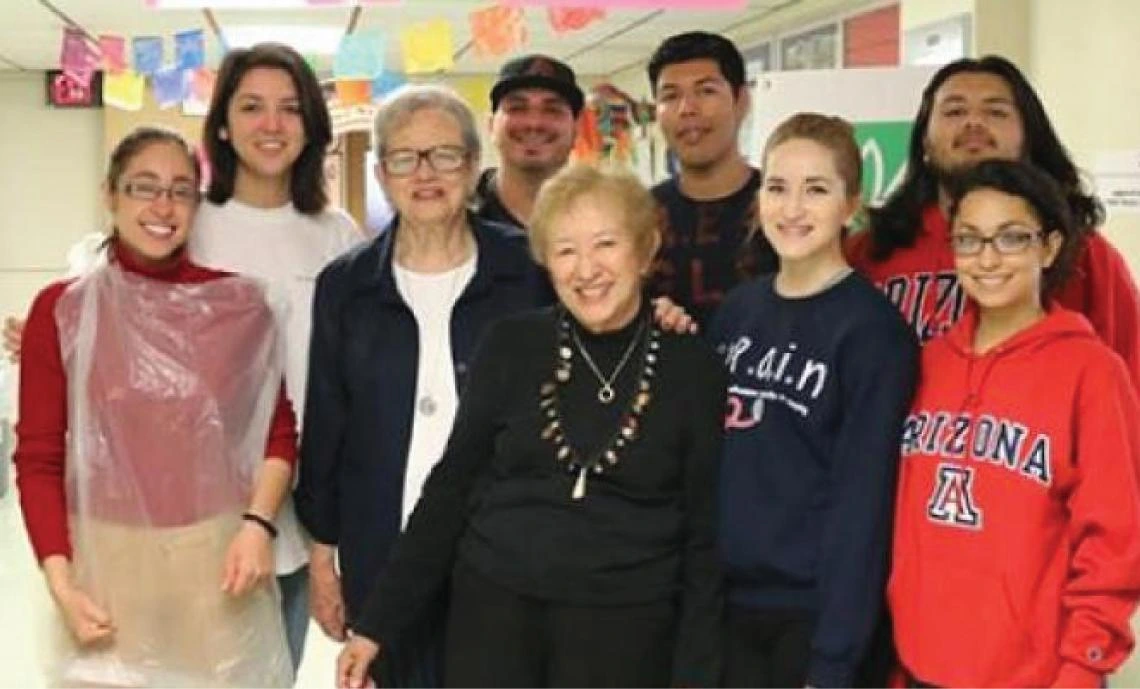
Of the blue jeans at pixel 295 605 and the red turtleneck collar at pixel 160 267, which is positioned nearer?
the red turtleneck collar at pixel 160 267

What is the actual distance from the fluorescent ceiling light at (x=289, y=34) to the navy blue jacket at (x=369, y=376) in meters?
5.23

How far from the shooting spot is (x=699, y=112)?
2750mm

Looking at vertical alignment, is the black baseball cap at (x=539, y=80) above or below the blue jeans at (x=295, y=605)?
above

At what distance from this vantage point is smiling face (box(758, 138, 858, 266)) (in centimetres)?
195

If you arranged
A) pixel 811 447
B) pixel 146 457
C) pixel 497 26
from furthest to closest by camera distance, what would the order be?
pixel 497 26 < pixel 146 457 < pixel 811 447

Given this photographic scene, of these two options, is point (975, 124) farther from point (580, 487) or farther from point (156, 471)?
point (156, 471)

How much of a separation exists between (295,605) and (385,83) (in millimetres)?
6222

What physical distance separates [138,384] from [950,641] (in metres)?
1.29

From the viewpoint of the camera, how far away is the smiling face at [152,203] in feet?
7.16

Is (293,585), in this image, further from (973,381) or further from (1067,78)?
(1067,78)

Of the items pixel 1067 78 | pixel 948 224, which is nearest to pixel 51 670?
pixel 948 224

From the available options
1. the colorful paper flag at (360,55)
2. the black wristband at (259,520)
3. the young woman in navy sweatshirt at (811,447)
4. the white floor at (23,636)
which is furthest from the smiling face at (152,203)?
the colorful paper flag at (360,55)

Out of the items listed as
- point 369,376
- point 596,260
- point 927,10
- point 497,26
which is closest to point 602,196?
point 596,260

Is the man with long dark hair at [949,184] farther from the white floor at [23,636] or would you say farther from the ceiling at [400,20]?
the ceiling at [400,20]
